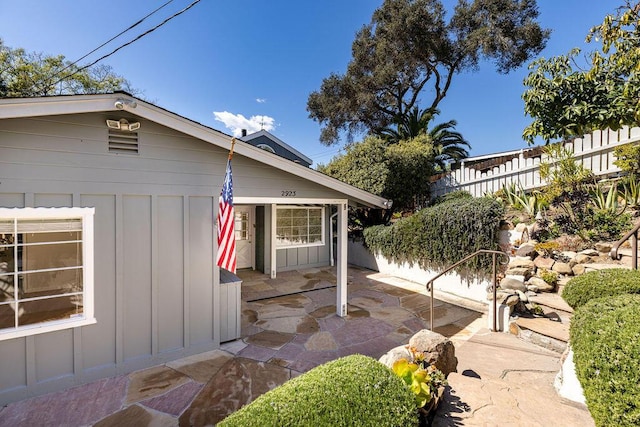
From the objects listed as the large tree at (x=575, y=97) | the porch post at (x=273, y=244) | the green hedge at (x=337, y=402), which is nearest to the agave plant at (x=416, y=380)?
the green hedge at (x=337, y=402)

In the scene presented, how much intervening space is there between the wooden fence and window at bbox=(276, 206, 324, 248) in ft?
15.5

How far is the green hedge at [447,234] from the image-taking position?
6277 millimetres

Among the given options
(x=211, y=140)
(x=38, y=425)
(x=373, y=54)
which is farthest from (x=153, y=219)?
(x=373, y=54)

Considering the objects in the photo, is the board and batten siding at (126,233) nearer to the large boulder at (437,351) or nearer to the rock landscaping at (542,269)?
the large boulder at (437,351)

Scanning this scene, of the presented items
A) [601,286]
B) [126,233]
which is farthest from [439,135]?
[126,233]

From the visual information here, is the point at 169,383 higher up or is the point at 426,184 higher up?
the point at 426,184

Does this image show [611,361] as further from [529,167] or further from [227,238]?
[529,167]

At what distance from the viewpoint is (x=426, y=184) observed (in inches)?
434

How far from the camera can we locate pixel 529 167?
27.4 feet

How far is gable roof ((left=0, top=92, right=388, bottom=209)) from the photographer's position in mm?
3075

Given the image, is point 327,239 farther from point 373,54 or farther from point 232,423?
point 373,54

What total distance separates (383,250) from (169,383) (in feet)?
22.9

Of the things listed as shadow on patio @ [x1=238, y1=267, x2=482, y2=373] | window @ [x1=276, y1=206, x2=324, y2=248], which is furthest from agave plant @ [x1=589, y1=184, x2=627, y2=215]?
window @ [x1=276, y1=206, x2=324, y2=248]

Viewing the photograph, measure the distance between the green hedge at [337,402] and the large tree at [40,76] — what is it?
18.7 metres
